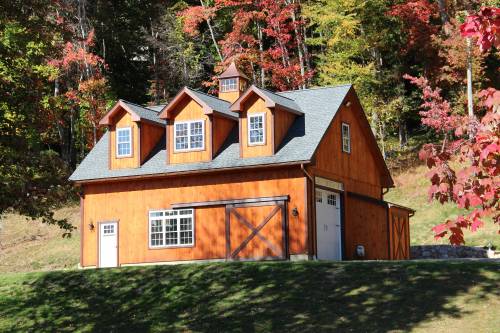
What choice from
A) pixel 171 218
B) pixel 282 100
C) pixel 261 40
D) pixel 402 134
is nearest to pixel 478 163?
pixel 282 100

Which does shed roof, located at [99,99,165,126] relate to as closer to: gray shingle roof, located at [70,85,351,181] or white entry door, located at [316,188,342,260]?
gray shingle roof, located at [70,85,351,181]

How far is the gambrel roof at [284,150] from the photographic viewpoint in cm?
3000

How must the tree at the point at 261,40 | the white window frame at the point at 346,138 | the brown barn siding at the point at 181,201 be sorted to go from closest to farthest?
1. the brown barn siding at the point at 181,201
2. the white window frame at the point at 346,138
3. the tree at the point at 261,40

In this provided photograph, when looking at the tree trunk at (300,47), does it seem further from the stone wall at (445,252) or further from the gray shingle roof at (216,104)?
the gray shingle roof at (216,104)

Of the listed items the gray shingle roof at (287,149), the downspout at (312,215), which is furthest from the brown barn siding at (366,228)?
the gray shingle roof at (287,149)

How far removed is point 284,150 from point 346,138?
3884mm

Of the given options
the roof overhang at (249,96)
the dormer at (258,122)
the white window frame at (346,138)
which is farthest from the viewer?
the white window frame at (346,138)

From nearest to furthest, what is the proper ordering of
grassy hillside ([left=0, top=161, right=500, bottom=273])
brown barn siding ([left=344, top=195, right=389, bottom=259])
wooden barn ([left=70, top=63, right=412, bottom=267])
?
wooden barn ([left=70, top=63, right=412, bottom=267]) < brown barn siding ([left=344, top=195, right=389, bottom=259]) < grassy hillside ([left=0, top=161, right=500, bottom=273])

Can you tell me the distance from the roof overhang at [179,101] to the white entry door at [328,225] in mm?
5209

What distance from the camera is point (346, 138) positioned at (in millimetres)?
33062

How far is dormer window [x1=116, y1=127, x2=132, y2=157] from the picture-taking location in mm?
33406

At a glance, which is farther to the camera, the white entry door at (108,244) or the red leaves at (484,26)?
the white entry door at (108,244)

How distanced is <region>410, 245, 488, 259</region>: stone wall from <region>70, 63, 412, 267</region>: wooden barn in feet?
8.79

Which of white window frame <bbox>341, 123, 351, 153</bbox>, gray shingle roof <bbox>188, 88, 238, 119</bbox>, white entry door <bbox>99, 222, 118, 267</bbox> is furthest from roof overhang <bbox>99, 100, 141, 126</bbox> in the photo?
white window frame <bbox>341, 123, 351, 153</bbox>
